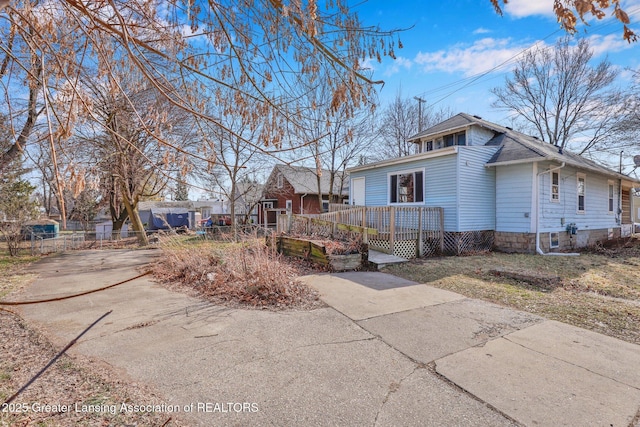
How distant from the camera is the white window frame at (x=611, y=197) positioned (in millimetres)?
14562

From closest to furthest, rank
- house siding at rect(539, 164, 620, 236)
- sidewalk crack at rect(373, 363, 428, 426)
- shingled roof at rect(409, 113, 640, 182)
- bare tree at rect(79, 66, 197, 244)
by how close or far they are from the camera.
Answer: sidewalk crack at rect(373, 363, 428, 426), bare tree at rect(79, 66, 197, 244), shingled roof at rect(409, 113, 640, 182), house siding at rect(539, 164, 620, 236)

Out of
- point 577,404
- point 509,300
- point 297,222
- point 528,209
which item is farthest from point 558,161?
point 577,404

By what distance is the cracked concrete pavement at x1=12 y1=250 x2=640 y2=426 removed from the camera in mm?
2275

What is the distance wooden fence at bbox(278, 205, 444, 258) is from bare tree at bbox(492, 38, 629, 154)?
17435 millimetres

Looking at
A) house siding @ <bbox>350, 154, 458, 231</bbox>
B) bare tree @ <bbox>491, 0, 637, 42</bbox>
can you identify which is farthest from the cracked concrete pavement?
house siding @ <bbox>350, 154, 458, 231</bbox>

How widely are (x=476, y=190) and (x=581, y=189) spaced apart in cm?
560

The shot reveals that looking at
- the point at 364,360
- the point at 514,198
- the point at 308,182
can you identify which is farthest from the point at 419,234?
the point at 308,182

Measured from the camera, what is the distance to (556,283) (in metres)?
6.24


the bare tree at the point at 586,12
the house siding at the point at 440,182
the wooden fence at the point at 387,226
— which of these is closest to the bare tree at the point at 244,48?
the bare tree at the point at 586,12

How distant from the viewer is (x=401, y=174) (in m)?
12.6

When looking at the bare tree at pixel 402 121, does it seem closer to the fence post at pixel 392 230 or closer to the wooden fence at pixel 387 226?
the wooden fence at pixel 387 226

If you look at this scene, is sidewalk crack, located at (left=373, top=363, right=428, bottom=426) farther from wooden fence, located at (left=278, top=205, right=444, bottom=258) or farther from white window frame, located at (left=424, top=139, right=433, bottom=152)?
white window frame, located at (left=424, top=139, right=433, bottom=152)

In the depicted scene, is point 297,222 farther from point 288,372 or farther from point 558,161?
point 558,161

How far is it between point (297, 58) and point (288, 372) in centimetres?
306
